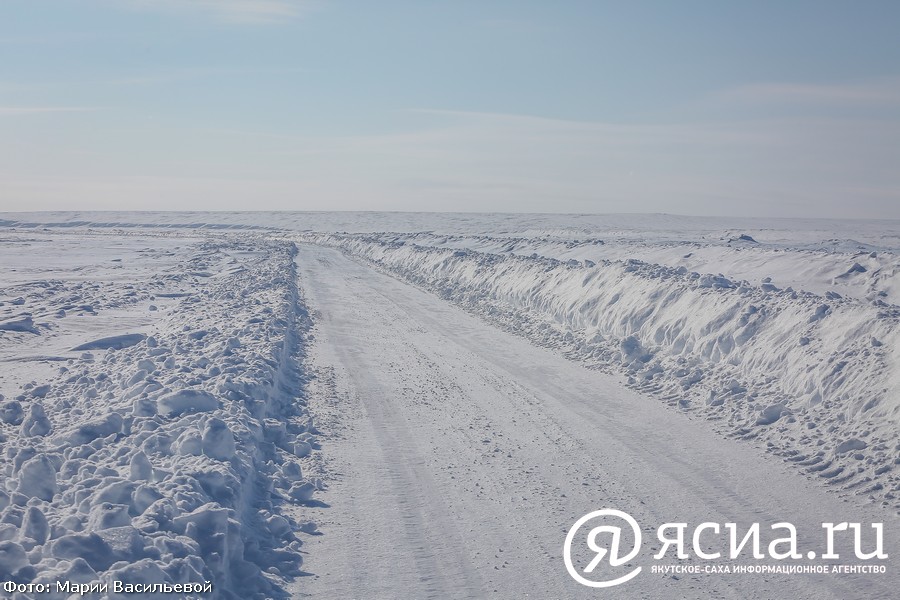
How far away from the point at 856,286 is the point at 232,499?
16.0 m

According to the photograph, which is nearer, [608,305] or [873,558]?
[873,558]

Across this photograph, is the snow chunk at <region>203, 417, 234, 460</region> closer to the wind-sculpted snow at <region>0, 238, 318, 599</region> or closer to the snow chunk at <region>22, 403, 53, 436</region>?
the wind-sculpted snow at <region>0, 238, 318, 599</region>

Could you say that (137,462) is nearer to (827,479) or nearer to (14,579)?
(14,579)

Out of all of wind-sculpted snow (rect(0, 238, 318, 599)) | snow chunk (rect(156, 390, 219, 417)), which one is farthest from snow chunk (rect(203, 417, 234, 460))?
snow chunk (rect(156, 390, 219, 417))

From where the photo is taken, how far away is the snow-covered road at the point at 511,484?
18.9ft

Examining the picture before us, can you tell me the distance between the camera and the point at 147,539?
17.5 ft

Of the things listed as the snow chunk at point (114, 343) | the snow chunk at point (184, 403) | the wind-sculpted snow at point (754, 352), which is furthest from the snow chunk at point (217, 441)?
the snow chunk at point (114, 343)

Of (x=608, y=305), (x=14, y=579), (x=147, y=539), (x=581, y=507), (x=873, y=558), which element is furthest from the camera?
(x=608, y=305)

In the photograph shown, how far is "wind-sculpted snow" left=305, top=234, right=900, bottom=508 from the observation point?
8906 mm

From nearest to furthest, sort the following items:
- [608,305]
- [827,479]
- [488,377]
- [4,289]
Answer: [827,479] < [488,377] < [608,305] < [4,289]

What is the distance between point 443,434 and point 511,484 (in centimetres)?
196

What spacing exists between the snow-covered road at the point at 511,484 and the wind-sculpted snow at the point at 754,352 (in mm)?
652

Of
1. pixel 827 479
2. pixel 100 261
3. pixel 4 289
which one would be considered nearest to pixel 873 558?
pixel 827 479

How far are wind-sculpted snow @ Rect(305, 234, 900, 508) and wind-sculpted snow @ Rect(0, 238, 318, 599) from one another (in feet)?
19.1
